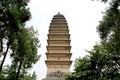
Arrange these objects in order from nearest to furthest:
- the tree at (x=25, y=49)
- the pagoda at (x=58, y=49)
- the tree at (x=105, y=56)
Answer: the tree at (x=105, y=56)
the tree at (x=25, y=49)
the pagoda at (x=58, y=49)

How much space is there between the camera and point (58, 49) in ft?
163

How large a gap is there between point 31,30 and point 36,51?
7.86 feet

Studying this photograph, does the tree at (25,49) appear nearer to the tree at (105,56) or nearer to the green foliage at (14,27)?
the green foliage at (14,27)

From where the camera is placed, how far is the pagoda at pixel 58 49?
46.5m

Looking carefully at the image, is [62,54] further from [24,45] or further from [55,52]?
[24,45]

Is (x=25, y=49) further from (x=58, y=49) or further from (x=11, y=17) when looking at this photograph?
(x=58, y=49)

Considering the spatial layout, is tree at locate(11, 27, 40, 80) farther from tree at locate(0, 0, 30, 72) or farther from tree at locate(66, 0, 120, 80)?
tree at locate(66, 0, 120, 80)

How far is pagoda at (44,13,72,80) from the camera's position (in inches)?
1829

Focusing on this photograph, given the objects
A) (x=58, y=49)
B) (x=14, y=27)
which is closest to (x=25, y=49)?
(x=14, y=27)

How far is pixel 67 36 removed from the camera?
52156 mm

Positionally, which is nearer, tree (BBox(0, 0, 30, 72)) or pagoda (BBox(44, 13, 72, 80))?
tree (BBox(0, 0, 30, 72))

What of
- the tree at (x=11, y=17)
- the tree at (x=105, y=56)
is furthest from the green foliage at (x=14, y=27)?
the tree at (x=105, y=56)

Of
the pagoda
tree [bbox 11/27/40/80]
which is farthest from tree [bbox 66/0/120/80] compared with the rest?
the pagoda

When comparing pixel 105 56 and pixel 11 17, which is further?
pixel 105 56
